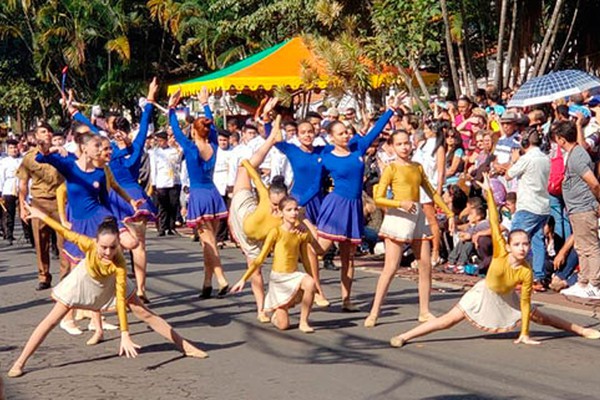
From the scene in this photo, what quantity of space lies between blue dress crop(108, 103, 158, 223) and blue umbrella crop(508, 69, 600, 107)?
16.9ft

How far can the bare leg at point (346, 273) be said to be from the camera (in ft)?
37.5

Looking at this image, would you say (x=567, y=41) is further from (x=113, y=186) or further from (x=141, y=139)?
(x=113, y=186)

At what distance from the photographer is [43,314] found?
11945 millimetres

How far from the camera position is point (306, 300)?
10.1m

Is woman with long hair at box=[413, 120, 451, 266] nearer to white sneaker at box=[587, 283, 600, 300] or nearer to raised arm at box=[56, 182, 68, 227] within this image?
white sneaker at box=[587, 283, 600, 300]

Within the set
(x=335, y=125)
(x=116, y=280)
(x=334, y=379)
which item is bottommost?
(x=334, y=379)

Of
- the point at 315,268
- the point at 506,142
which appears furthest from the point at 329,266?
the point at 315,268

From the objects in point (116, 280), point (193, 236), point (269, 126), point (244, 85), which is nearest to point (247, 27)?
point (244, 85)

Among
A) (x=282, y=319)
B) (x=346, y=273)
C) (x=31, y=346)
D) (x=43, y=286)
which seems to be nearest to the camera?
(x=31, y=346)

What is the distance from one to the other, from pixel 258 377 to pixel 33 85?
44.2m

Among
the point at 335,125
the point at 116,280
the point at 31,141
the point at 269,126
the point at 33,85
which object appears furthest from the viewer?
the point at 33,85

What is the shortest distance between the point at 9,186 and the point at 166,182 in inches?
112

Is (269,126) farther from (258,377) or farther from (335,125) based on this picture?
(258,377)

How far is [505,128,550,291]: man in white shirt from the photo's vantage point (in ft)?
41.9
